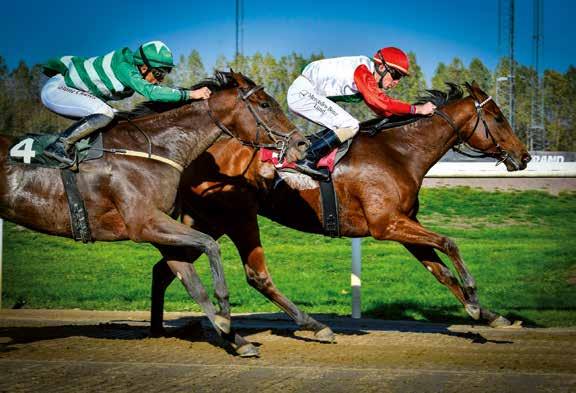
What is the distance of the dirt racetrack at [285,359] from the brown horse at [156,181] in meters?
0.57

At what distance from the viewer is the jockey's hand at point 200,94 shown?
6.45 meters

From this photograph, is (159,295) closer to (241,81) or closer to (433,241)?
(241,81)

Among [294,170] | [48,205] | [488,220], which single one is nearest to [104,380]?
[48,205]

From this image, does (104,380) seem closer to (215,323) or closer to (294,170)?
(215,323)

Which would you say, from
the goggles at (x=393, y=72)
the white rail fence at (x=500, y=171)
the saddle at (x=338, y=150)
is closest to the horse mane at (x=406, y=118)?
the saddle at (x=338, y=150)

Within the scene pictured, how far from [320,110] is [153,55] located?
177 centimetres

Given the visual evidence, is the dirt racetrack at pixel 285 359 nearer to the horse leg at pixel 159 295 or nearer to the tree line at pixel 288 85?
the horse leg at pixel 159 295

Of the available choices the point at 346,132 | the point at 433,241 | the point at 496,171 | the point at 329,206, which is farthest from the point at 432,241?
the point at 496,171

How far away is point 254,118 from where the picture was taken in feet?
20.9

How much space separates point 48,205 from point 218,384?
2076mm

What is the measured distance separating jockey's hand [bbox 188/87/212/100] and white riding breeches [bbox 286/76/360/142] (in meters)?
1.14

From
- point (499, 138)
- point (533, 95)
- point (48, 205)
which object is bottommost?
point (48, 205)

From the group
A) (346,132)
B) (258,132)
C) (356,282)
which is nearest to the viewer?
(258,132)

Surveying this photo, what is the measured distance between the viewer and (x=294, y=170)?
7320 millimetres
